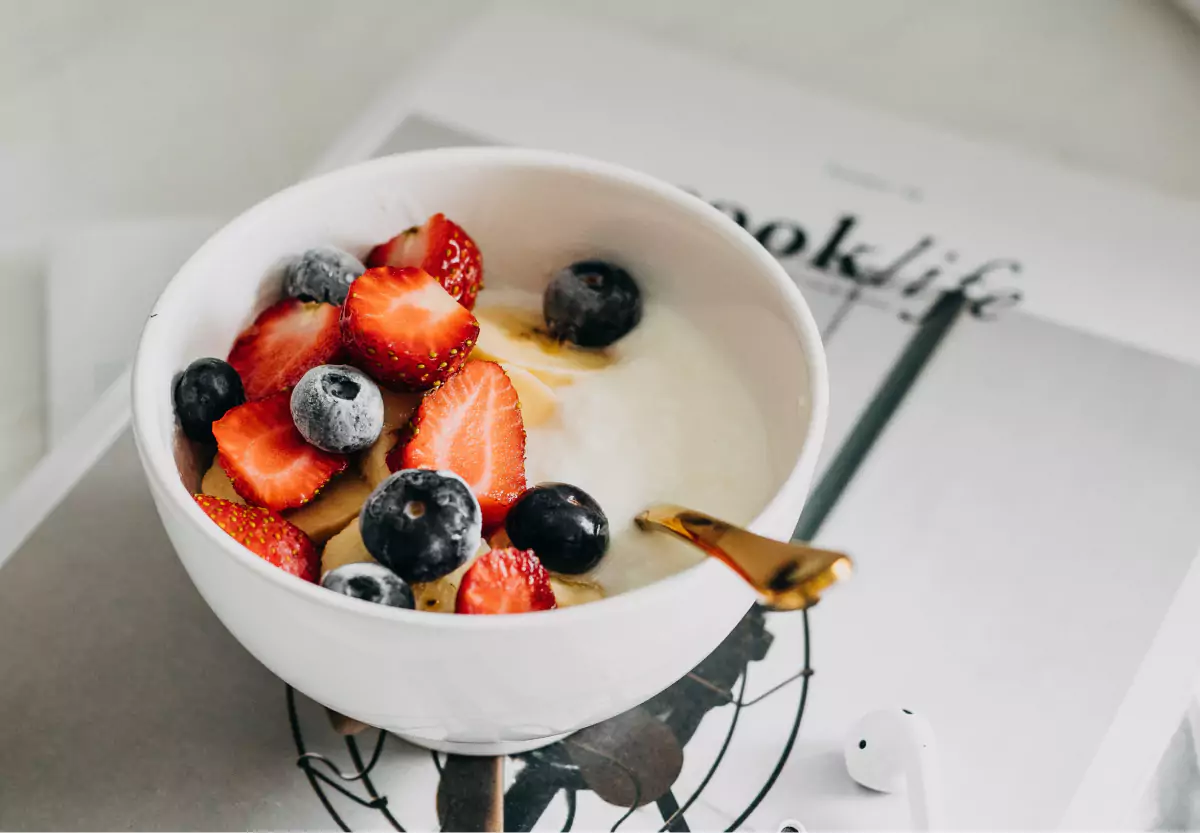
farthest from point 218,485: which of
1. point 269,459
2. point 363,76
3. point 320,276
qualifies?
point 363,76

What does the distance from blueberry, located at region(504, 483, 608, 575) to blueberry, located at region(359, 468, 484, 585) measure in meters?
0.03

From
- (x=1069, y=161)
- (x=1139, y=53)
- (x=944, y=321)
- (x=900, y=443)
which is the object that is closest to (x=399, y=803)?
(x=900, y=443)

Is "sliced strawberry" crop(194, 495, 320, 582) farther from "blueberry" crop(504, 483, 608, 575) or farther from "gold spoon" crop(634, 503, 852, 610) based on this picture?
"gold spoon" crop(634, 503, 852, 610)

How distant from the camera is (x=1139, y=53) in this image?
1.39 metres

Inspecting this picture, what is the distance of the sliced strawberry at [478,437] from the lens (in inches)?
24.8

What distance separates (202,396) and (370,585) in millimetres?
175

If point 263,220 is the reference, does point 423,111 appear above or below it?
above

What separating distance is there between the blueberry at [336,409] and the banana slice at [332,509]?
3cm

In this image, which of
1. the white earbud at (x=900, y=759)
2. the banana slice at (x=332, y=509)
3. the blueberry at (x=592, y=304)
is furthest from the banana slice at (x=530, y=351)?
the white earbud at (x=900, y=759)

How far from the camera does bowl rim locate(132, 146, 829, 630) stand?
1.68ft

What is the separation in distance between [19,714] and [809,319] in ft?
1.82

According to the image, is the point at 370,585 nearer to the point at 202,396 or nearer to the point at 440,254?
the point at 202,396

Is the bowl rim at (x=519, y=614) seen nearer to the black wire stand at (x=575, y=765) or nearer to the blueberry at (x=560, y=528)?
the blueberry at (x=560, y=528)

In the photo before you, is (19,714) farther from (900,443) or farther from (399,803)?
(900,443)
